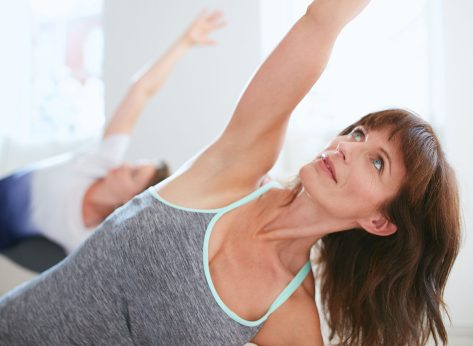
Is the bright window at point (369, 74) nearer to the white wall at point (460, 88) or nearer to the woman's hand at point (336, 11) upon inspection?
the white wall at point (460, 88)

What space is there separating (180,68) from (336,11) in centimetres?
168

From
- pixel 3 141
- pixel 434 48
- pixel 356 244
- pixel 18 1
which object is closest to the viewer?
pixel 356 244

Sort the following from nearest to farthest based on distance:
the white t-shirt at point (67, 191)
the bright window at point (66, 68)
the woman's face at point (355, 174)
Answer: the woman's face at point (355, 174), the white t-shirt at point (67, 191), the bright window at point (66, 68)

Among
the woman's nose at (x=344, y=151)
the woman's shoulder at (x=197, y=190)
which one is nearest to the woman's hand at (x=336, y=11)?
the woman's nose at (x=344, y=151)

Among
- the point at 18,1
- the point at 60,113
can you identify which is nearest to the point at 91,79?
the point at 60,113

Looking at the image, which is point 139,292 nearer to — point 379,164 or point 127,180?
point 379,164

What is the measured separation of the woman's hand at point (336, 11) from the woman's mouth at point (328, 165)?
0.90 feet

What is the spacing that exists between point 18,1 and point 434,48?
101 inches

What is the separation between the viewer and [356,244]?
1295 millimetres

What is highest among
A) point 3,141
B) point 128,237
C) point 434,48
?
point 434,48

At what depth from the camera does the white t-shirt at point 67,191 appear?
6.05ft

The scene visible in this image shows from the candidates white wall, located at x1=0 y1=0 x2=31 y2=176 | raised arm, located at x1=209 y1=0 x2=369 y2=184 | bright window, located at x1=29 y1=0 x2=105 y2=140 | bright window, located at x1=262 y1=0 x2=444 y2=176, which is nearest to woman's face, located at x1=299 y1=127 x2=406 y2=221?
raised arm, located at x1=209 y1=0 x2=369 y2=184

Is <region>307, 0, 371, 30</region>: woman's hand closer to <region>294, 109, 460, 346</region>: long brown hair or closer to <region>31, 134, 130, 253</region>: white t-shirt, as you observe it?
<region>294, 109, 460, 346</region>: long brown hair

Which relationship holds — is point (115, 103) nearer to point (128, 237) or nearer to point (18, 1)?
point (18, 1)
